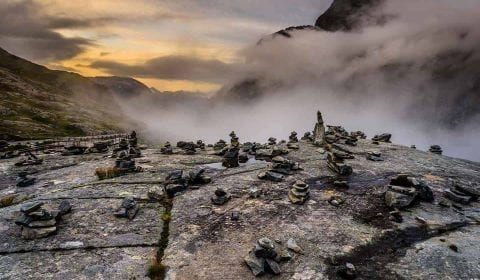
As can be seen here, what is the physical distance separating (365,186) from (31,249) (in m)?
17.6

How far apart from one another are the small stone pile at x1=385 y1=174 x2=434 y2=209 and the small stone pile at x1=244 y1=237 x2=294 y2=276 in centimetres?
739

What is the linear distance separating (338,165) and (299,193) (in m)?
6.37

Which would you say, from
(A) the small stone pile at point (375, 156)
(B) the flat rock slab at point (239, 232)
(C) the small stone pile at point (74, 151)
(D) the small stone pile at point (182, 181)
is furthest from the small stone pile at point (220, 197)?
(C) the small stone pile at point (74, 151)

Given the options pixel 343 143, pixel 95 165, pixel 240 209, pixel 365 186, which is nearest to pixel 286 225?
pixel 240 209

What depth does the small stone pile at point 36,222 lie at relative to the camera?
56.5 feet

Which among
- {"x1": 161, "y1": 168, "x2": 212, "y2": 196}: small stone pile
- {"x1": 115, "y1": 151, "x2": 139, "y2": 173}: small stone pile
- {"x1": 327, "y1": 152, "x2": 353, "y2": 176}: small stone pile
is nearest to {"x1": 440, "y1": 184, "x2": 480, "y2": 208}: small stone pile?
{"x1": 327, "y1": 152, "x2": 353, "y2": 176}: small stone pile

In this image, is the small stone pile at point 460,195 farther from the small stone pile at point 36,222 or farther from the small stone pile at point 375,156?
the small stone pile at point 36,222

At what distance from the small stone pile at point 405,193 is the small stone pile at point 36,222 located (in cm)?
1628

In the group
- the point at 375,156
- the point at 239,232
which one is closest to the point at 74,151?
the point at 239,232

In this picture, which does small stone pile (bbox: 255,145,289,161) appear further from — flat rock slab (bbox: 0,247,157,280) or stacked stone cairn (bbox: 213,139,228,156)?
flat rock slab (bbox: 0,247,157,280)

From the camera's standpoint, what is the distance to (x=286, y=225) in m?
18.0

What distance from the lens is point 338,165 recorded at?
26.2m

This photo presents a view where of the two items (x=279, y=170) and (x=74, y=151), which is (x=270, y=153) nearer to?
(x=279, y=170)

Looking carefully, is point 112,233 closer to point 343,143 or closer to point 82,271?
point 82,271
